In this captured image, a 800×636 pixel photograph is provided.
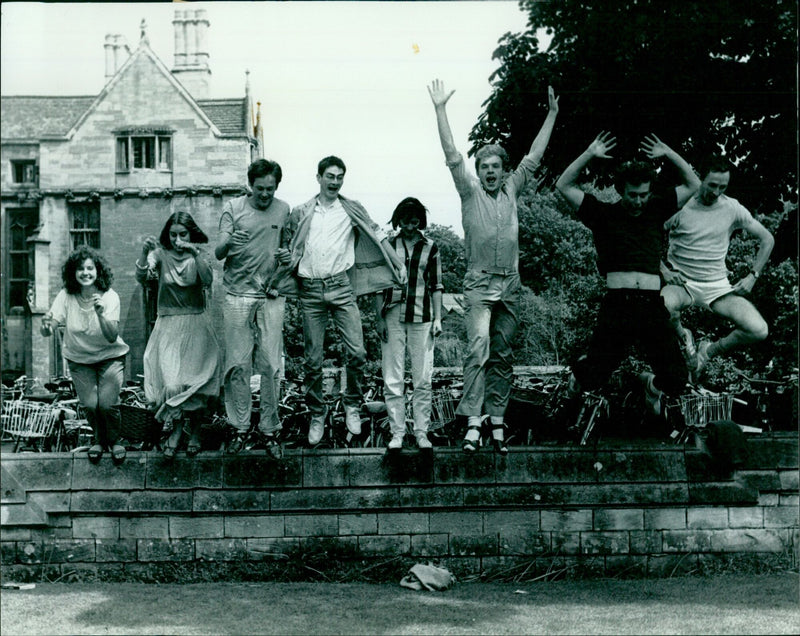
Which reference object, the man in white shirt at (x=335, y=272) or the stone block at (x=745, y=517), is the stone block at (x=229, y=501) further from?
the stone block at (x=745, y=517)

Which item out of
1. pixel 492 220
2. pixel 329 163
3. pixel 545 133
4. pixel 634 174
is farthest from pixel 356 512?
pixel 634 174

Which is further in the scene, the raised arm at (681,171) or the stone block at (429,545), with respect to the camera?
the raised arm at (681,171)

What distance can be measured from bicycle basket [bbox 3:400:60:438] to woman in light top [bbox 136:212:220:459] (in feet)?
6.64

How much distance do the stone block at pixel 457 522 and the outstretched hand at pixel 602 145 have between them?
3369 millimetres

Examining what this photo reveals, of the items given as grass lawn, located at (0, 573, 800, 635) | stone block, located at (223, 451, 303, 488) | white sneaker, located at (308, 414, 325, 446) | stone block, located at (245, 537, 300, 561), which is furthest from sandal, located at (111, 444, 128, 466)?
white sneaker, located at (308, 414, 325, 446)

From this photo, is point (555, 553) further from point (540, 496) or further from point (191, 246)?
point (191, 246)

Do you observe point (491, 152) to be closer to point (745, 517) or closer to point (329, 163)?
point (329, 163)

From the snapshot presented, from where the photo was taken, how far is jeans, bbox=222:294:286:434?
9719mm

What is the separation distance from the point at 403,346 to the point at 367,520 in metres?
1.56

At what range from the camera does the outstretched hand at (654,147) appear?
10.0 m

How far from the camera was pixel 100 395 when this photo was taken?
9.70m

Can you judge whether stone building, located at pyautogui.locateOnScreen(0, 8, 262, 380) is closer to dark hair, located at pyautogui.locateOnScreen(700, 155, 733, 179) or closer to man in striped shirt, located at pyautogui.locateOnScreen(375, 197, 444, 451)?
man in striped shirt, located at pyautogui.locateOnScreen(375, 197, 444, 451)

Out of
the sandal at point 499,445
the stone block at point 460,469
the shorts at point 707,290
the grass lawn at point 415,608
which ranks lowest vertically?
the grass lawn at point 415,608

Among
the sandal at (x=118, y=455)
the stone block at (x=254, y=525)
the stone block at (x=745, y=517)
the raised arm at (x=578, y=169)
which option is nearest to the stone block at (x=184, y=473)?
the sandal at (x=118, y=455)
